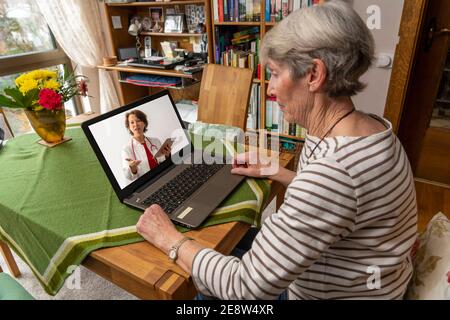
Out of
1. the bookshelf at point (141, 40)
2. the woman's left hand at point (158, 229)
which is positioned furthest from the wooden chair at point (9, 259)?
the bookshelf at point (141, 40)

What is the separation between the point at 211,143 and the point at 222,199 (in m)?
0.42

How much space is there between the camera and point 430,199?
2207 mm

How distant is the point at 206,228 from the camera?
2.80 ft

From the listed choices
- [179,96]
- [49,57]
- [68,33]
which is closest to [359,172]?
[179,96]

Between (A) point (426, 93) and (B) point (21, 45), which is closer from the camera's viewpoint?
(A) point (426, 93)

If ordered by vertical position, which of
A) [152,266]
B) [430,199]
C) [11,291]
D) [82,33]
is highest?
[82,33]

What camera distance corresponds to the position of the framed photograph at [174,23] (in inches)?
109

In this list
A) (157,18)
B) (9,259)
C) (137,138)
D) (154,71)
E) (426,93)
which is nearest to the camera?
(137,138)

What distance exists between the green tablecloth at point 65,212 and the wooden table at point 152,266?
0.03m

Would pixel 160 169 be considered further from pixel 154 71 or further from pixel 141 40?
pixel 141 40

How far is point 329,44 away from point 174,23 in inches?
→ 95.9

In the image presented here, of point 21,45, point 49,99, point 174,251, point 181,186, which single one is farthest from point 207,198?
point 21,45

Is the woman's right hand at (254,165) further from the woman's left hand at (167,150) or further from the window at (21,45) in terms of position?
the window at (21,45)

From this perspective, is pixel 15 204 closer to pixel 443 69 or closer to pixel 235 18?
pixel 235 18
